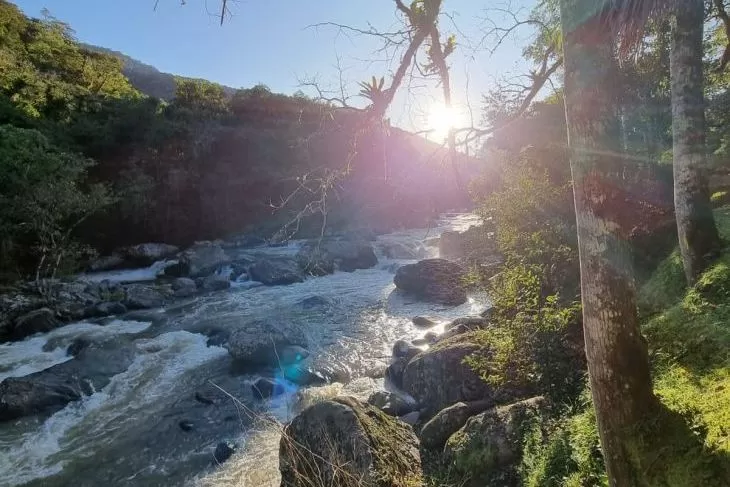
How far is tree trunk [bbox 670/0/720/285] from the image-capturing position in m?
4.97

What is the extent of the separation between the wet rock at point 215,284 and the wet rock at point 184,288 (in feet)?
1.42

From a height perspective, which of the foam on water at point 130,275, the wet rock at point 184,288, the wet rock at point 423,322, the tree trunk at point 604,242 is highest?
the tree trunk at point 604,242

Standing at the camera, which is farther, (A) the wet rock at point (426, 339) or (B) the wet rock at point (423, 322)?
(B) the wet rock at point (423, 322)

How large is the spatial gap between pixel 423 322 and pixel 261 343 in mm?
4873

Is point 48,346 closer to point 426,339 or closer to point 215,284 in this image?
point 215,284

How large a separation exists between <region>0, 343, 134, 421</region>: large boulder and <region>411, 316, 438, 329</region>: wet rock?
7658 millimetres

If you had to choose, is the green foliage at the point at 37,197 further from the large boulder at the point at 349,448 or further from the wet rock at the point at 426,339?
the large boulder at the point at 349,448

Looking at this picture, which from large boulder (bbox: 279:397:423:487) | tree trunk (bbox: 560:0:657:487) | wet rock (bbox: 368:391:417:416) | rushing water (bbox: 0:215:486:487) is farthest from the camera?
wet rock (bbox: 368:391:417:416)

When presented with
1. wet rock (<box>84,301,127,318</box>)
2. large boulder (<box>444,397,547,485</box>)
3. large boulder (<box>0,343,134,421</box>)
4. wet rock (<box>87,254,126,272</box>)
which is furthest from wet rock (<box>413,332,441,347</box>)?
wet rock (<box>87,254,126,272</box>)

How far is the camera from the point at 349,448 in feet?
15.4

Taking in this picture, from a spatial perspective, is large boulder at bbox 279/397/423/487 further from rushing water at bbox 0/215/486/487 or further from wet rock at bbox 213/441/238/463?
wet rock at bbox 213/441/238/463

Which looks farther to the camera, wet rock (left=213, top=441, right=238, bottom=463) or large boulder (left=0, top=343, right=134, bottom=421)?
large boulder (left=0, top=343, right=134, bottom=421)

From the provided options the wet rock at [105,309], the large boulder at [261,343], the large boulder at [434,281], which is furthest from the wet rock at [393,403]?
the wet rock at [105,309]

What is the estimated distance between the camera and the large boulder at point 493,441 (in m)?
4.24
